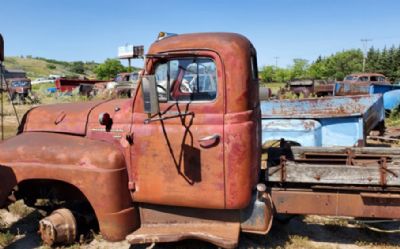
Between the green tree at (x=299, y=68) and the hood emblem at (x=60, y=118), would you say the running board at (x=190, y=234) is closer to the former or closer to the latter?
the hood emblem at (x=60, y=118)

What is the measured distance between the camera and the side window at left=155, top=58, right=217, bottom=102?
11.5ft

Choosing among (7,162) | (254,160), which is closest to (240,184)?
(254,160)

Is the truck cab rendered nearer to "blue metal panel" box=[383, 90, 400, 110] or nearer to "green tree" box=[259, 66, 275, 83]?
"blue metal panel" box=[383, 90, 400, 110]

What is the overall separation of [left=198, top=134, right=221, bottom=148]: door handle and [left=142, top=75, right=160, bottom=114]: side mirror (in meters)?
0.58

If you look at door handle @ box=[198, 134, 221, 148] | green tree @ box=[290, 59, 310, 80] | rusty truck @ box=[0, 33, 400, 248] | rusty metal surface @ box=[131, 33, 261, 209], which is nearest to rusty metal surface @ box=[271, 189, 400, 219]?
rusty truck @ box=[0, 33, 400, 248]

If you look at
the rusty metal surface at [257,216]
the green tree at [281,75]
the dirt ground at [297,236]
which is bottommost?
the dirt ground at [297,236]

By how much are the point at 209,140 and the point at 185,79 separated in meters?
0.64

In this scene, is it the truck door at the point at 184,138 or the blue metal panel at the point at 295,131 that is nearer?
the truck door at the point at 184,138

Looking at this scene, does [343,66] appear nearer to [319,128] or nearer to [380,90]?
[380,90]

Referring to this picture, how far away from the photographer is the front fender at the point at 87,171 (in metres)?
3.61

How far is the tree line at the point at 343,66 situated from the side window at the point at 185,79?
3861cm

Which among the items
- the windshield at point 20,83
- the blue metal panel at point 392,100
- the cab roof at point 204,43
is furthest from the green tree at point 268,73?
the cab roof at point 204,43

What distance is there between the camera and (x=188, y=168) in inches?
137

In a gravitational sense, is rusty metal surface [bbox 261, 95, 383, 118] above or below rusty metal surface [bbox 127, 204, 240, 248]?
above
